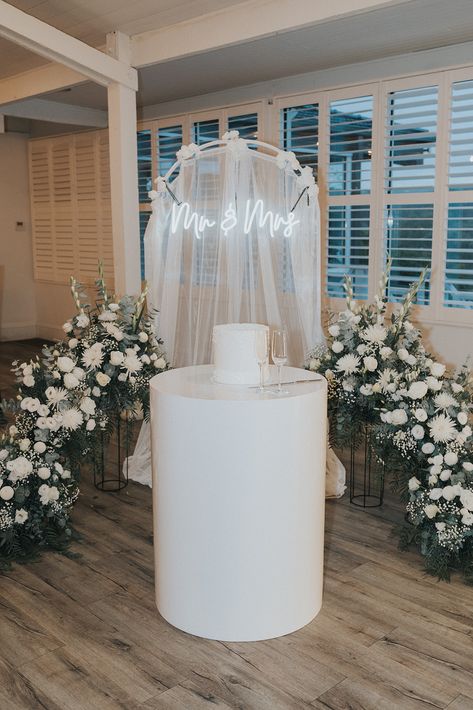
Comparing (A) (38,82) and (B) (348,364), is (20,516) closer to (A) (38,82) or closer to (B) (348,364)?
(B) (348,364)

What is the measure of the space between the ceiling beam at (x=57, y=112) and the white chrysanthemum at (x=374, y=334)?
4953mm

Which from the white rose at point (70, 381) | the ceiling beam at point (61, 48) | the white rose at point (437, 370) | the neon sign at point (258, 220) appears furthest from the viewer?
the ceiling beam at point (61, 48)

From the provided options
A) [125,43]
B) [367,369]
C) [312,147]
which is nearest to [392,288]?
[312,147]

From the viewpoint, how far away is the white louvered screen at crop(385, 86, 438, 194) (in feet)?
17.2

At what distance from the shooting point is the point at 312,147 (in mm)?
6031

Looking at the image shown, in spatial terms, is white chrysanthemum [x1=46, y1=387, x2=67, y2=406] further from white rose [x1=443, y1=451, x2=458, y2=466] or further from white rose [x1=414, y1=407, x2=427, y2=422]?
white rose [x1=443, y1=451, x2=458, y2=466]

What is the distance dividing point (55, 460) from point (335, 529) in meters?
1.46

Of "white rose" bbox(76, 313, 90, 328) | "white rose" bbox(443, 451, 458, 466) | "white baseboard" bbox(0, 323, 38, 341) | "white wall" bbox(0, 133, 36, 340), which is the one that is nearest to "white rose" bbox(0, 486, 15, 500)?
"white rose" bbox(76, 313, 90, 328)

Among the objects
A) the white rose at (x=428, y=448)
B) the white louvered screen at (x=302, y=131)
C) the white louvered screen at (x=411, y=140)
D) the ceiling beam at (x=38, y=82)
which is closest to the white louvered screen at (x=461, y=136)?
the white louvered screen at (x=411, y=140)

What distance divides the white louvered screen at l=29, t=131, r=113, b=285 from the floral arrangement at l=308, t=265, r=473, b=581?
531 centimetres

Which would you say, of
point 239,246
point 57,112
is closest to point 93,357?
point 239,246

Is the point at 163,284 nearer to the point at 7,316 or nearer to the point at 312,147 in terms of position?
the point at 312,147

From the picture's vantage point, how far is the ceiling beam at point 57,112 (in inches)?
285

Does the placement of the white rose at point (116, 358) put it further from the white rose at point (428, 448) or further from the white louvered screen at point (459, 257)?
the white louvered screen at point (459, 257)
